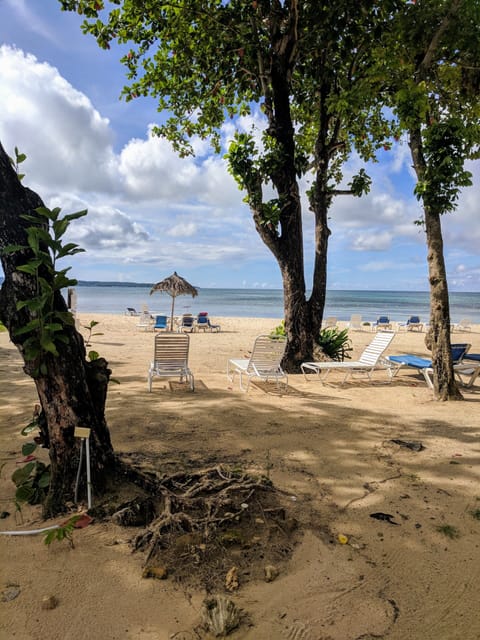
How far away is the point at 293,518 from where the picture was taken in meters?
2.91

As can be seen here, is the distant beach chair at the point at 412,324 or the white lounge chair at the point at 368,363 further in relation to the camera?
the distant beach chair at the point at 412,324

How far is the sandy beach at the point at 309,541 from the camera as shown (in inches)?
80.0

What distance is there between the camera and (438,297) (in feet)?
21.7

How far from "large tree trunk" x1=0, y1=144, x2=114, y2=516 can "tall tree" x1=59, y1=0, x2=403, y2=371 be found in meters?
6.20

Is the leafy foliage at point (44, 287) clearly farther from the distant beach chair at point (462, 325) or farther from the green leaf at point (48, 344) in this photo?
the distant beach chair at point (462, 325)

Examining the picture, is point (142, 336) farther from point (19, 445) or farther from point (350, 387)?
point (19, 445)

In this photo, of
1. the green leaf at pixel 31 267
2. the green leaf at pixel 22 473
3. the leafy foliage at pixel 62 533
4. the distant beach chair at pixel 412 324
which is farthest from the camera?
the distant beach chair at pixel 412 324

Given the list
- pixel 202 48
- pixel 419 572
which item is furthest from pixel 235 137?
pixel 419 572

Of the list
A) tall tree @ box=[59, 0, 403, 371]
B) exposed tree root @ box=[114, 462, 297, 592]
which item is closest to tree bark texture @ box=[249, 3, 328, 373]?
tall tree @ box=[59, 0, 403, 371]

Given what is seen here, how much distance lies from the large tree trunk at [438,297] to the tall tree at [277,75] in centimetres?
164

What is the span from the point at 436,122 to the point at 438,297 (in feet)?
9.22

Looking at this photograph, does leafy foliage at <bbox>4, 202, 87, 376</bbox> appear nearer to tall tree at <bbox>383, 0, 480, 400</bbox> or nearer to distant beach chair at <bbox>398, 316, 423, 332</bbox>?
tall tree at <bbox>383, 0, 480, 400</bbox>

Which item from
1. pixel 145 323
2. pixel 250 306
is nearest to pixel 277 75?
pixel 145 323

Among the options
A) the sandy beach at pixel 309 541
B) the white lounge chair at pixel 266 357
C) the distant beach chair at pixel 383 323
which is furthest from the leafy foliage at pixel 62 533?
the distant beach chair at pixel 383 323
